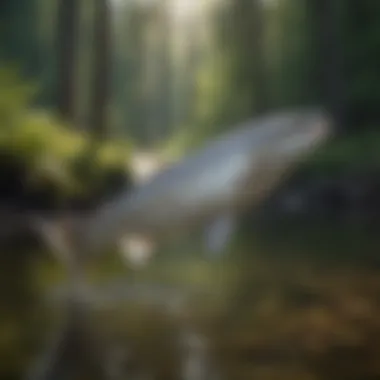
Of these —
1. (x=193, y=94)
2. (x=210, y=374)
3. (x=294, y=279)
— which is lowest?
(x=210, y=374)

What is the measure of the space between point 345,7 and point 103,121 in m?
0.47

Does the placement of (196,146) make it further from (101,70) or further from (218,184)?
(101,70)

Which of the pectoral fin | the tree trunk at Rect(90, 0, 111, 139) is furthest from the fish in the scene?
the tree trunk at Rect(90, 0, 111, 139)

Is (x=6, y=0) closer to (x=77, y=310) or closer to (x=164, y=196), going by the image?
(x=164, y=196)

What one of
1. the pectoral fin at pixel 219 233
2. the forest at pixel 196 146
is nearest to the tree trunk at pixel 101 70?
the forest at pixel 196 146

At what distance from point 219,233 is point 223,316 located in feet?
0.48

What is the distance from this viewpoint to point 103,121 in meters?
1.51

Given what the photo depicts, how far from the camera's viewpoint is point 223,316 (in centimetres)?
148

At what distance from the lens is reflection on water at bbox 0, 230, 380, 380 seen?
1444 millimetres

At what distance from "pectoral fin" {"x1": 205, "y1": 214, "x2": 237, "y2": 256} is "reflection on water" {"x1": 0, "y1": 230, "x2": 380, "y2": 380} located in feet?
0.09

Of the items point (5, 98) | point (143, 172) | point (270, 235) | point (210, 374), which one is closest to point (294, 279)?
point (270, 235)

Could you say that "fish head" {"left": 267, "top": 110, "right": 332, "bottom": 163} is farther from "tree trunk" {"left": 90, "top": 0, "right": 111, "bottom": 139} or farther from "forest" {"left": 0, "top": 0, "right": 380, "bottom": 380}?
"tree trunk" {"left": 90, "top": 0, "right": 111, "bottom": 139}

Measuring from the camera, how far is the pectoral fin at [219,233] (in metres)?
1.48

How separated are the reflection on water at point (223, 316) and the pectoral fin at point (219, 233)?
3 cm
